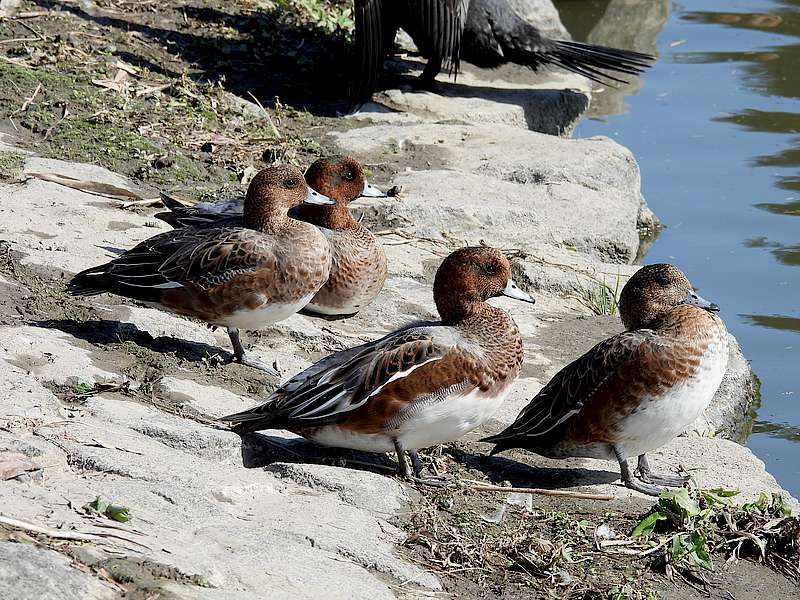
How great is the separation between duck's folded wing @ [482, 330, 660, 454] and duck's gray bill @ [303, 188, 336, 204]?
1.41 meters

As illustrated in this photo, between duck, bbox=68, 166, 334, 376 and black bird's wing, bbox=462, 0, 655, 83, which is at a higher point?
black bird's wing, bbox=462, 0, 655, 83

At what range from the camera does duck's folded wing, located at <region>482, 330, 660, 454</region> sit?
4.30 metres

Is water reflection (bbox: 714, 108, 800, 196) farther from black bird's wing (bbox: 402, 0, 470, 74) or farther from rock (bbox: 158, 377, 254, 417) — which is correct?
rock (bbox: 158, 377, 254, 417)

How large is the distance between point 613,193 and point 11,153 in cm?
358

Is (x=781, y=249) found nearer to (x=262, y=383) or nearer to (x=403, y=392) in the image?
(x=262, y=383)

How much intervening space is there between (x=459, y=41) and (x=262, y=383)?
4.94 metres

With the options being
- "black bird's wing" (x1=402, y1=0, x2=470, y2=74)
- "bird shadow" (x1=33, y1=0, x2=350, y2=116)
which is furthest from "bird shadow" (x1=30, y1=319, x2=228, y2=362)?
"black bird's wing" (x1=402, y1=0, x2=470, y2=74)

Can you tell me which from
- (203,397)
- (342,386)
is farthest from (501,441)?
(203,397)

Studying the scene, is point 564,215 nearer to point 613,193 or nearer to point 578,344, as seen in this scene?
point 613,193

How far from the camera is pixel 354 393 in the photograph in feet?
13.2

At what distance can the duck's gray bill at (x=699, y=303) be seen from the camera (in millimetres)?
4520

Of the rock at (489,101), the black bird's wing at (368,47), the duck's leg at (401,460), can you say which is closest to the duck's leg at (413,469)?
the duck's leg at (401,460)

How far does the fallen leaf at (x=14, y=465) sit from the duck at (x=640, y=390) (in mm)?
1726

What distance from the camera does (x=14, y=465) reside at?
10.8 feet
